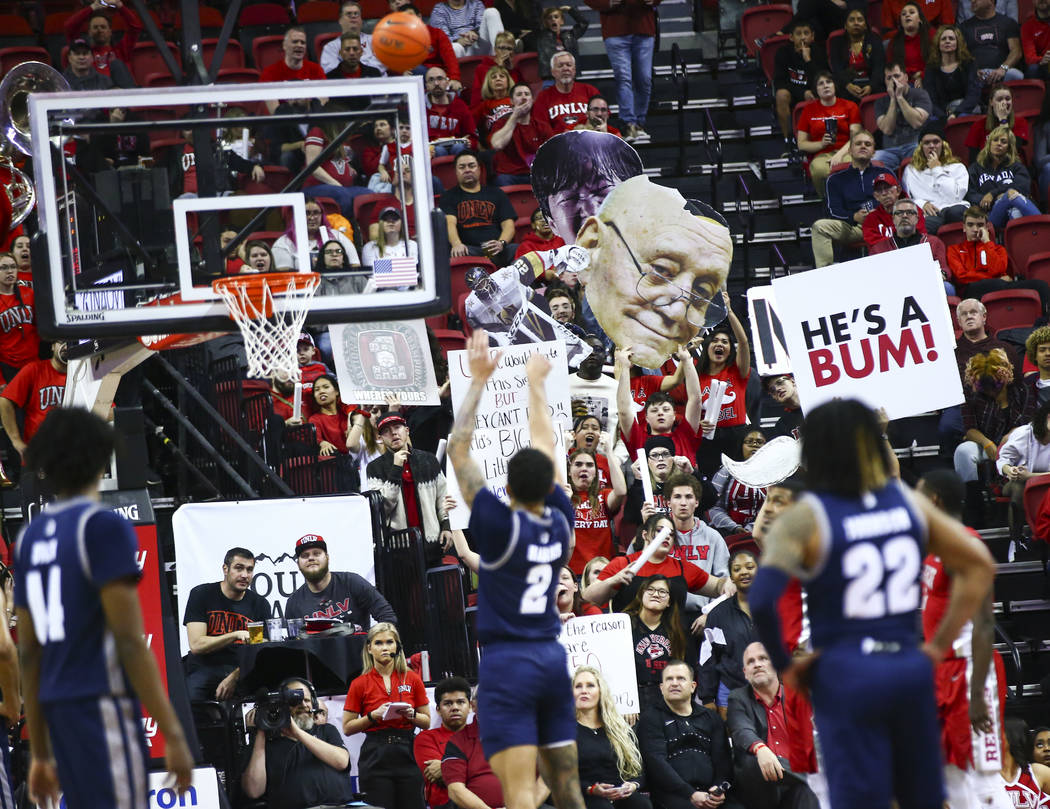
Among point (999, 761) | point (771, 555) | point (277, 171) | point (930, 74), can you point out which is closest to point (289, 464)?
point (277, 171)

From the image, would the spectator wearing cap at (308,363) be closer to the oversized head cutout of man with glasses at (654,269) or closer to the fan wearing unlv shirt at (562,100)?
the oversized head cutout of man with glasses at (654,269)

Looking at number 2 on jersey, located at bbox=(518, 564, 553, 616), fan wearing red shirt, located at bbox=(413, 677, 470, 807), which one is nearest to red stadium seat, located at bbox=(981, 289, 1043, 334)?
fan wearing red shirt, located at bbox=(413, 677, 470, 807)

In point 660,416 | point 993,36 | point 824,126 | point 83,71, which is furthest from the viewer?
point 993,36

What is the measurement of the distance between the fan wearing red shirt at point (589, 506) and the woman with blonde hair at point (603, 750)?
6.28ft

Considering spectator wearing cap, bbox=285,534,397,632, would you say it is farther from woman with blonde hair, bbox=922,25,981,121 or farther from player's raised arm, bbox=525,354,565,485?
woman with blonde hair, bbox=922,25,981,121

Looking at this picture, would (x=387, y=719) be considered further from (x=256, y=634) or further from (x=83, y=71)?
(x=83, y=71)

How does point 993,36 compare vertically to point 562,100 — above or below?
above

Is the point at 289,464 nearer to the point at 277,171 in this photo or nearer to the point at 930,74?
the point at 277,171

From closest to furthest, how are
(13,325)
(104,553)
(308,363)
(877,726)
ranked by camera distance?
→ 1. (877,726)
2. (104,553)
3. (308,363)
4. (13,325)

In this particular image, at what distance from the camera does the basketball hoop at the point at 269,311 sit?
381 inches

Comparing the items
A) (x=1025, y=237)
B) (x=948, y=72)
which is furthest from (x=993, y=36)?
(x=1025, y=237)

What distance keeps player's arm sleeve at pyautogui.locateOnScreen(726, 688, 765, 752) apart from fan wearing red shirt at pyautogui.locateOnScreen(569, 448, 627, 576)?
1930 millimetres

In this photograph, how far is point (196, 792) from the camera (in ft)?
31.3

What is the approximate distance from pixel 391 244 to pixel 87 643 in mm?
4762
